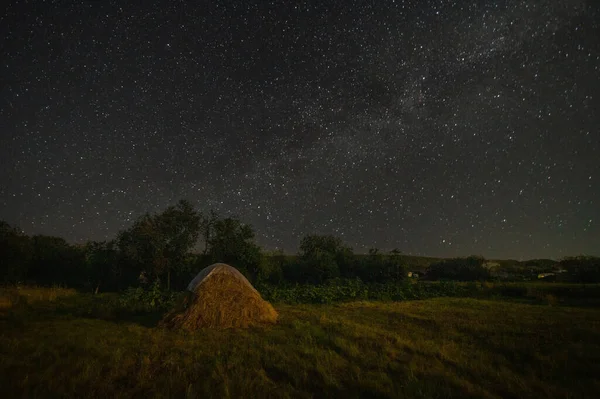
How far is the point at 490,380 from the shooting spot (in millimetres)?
7207

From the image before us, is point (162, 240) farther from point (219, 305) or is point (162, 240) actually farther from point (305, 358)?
point (305, 358)

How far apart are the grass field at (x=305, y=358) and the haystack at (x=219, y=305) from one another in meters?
0.96

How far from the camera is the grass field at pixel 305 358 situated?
6.68 meters

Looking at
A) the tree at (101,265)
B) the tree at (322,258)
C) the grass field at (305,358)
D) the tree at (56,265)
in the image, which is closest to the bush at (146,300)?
the grass field at (305,358)

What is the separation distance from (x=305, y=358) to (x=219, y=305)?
628 centimetres

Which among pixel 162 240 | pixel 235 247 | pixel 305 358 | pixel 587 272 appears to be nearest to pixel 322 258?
pixel 235 247

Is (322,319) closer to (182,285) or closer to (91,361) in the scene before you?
(91,361)

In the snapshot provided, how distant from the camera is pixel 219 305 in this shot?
1386 centimetres

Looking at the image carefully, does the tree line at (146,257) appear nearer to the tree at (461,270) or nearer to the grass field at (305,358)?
the grass field at (305,358)

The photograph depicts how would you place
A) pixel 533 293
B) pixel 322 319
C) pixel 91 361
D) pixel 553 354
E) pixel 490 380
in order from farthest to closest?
pixel 533 293 → pixel 322 319 → pixel 553 354 → pixel 91 361 → pixel 490 380

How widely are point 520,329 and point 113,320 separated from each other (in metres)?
17.8

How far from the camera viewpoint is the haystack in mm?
13352

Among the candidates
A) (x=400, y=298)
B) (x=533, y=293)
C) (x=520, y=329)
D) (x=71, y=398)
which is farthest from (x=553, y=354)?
(x=533, y=293)

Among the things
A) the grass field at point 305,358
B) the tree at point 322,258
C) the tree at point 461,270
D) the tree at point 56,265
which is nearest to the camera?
the grass field at point 305,358
